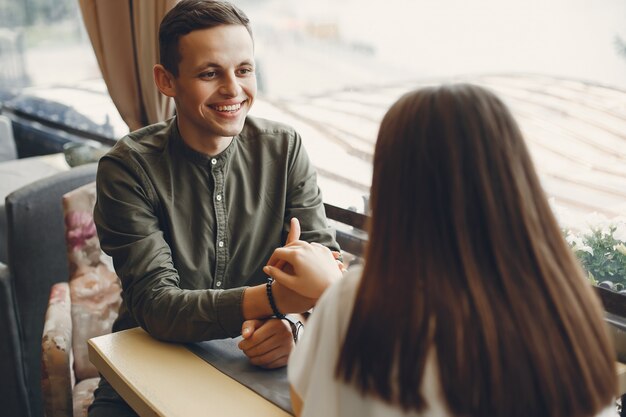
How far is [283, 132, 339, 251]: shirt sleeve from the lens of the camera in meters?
1.73

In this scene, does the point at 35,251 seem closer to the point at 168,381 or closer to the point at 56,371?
the point at 56,371

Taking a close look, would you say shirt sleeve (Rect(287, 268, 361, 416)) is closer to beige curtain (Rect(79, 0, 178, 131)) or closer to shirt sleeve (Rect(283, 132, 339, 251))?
shirt sleeve (Rect(283, 132, 339, 251))

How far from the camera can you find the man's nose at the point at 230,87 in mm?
1615

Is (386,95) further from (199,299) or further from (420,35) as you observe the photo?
(199,299)

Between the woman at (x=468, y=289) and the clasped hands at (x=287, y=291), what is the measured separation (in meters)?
0.39

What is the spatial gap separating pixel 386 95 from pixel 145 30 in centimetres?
90

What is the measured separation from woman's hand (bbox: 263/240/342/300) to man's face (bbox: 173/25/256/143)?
478 millimetres

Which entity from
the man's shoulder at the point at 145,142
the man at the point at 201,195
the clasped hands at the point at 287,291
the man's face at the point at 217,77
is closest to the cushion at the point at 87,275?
the man at the point at 201,195

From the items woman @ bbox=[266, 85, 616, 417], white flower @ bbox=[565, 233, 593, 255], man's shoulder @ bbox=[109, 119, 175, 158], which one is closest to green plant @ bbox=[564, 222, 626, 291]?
white flower @ bbox=[565, 233, 593, 255]

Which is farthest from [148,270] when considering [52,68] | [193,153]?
[52,68]

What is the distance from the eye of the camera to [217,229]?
5.57 ft

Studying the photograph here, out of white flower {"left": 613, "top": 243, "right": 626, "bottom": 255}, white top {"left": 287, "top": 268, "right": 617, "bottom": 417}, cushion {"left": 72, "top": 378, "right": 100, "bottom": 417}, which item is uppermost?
white top {"left": 287, "top": 268, "right": 617, "bottom": 417}

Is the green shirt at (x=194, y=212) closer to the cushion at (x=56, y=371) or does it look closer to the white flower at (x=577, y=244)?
the cushion at (x=56, y=371)

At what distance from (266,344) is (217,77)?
681 millimetres
